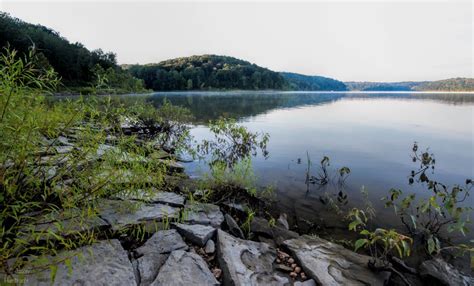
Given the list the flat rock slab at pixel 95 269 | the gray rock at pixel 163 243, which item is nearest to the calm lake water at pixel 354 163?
the gray rock at pixel 163 243

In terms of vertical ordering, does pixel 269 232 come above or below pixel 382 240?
above

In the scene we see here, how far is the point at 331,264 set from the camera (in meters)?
2.96

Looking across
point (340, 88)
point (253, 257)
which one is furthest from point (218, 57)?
point (253, 257)

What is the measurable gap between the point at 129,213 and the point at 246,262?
5.23 ft

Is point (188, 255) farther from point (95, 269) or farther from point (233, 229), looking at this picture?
point (233, 229)

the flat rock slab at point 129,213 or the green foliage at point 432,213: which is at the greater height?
the flat rock slab at point 129,213

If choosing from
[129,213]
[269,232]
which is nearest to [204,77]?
[269,232]

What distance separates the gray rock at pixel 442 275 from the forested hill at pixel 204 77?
104 meters

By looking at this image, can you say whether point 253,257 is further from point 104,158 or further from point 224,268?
point 104,158

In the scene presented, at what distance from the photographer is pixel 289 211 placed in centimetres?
513

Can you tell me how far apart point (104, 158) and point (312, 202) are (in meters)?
4.36

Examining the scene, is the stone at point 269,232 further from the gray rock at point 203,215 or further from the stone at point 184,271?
the stone at point 184,271

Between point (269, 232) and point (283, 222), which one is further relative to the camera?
point (283, 222)

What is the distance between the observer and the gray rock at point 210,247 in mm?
2867
